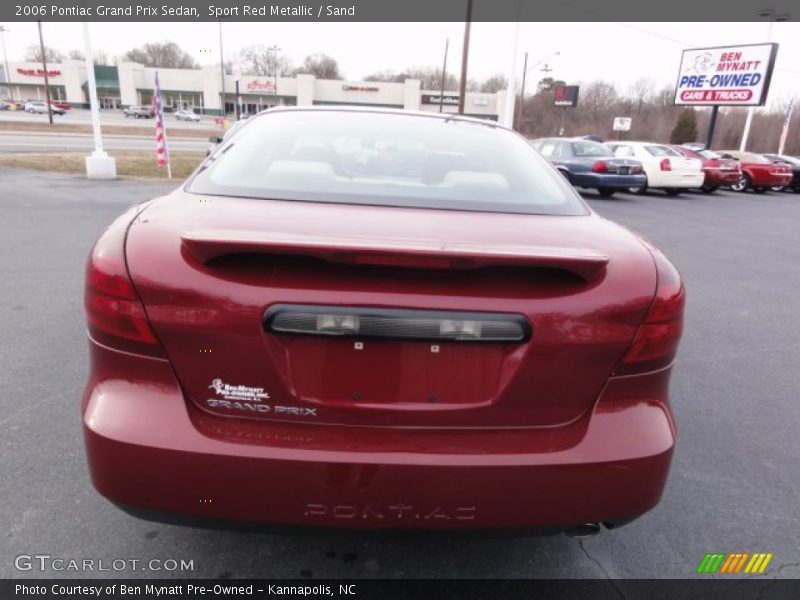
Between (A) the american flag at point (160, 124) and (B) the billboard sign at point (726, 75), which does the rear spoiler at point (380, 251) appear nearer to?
(A) the american flag at point (160, 124)

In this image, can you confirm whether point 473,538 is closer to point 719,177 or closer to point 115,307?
point 115,307

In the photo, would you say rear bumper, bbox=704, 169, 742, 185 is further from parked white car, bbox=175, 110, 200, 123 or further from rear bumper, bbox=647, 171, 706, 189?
parked white car, bbox=175, 110, 200, 123

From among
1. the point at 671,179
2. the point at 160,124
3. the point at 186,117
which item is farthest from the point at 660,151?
the point at 186,117

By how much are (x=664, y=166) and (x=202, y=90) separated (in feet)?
262

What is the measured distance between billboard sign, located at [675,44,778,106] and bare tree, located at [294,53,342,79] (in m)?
84.3

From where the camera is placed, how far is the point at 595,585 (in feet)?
6.97

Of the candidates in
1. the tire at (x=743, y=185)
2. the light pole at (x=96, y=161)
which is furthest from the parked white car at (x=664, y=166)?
the light pole at (x=96, y=161)

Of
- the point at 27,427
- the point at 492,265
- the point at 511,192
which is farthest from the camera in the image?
the point at 27,427

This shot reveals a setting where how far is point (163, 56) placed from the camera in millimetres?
100062

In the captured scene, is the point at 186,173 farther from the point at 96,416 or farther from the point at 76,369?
the point at 96,416

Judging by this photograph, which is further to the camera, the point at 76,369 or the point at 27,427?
the point at 76,369

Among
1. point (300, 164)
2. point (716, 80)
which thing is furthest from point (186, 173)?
point (716, 80)

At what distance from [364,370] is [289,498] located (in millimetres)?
407

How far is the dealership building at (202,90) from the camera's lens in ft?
258
